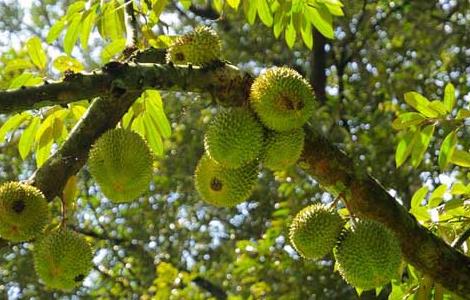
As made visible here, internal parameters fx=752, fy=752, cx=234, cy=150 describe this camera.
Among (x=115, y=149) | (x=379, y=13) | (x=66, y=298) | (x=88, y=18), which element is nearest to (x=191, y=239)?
(x=66, y=298)

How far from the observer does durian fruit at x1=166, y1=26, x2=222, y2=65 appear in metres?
1.85

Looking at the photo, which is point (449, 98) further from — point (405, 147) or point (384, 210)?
point (384, 210)

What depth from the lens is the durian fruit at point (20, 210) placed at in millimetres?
1656

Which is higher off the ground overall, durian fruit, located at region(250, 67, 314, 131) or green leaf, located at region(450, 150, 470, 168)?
durian fruit, located at region(250, 67, 314, 131)

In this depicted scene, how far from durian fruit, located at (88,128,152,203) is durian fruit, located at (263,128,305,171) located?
29 cm

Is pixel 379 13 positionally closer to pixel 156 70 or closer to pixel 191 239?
pixel 191 239

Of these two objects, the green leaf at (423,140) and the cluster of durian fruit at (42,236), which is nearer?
the cluster of durian fruit at (42,236)

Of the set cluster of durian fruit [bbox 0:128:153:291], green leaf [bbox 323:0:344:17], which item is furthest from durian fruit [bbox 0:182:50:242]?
green leaf [bbox 323:0:344:17]

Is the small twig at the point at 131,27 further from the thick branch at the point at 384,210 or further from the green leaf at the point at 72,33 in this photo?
the thick branch at the point at 384,210

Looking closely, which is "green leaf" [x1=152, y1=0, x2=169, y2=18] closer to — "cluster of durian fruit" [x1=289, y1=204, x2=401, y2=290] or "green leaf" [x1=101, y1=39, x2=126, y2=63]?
"green leaf" [x1=101, y1=39, x2=126, y2=63]

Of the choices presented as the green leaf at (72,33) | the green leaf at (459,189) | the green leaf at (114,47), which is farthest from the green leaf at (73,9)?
the green leaf at (459,189)

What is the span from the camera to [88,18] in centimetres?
226

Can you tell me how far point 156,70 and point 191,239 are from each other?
6.52 meters

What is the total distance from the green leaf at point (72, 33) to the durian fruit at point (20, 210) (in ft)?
2.24
